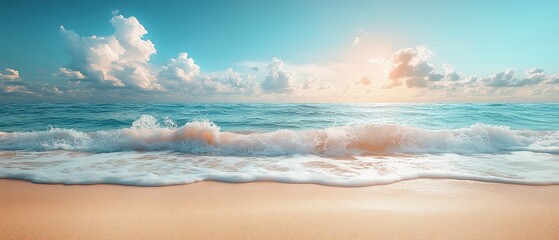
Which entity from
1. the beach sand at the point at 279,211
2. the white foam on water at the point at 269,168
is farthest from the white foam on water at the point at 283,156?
the beach sand at the point at 279,211

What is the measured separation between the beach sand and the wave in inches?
125

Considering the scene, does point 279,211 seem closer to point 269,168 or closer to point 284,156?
point 269,168

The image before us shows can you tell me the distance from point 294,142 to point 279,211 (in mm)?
4340

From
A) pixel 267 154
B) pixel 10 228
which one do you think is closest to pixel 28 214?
pixel 10 228

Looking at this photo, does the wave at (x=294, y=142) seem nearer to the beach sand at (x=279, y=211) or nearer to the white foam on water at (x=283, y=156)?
the white foam on water at (x=283, y=156)

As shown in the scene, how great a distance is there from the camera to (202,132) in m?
8.02

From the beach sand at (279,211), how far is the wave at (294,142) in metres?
3.18

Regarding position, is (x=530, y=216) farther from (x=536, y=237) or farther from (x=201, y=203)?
(x=201, y=203)

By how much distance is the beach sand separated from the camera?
8.32 feet

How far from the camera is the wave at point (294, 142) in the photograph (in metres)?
7.39

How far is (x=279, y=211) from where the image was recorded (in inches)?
121

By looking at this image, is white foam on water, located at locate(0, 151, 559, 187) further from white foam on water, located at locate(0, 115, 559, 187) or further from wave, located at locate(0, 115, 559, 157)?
wave, located at locate(0, 115, 559, 157)

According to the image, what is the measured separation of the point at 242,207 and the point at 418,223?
1.97m

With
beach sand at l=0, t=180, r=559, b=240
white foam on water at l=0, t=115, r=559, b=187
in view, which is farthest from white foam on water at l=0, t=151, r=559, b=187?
beach sand at l=0, t=180, r=559, b=240
